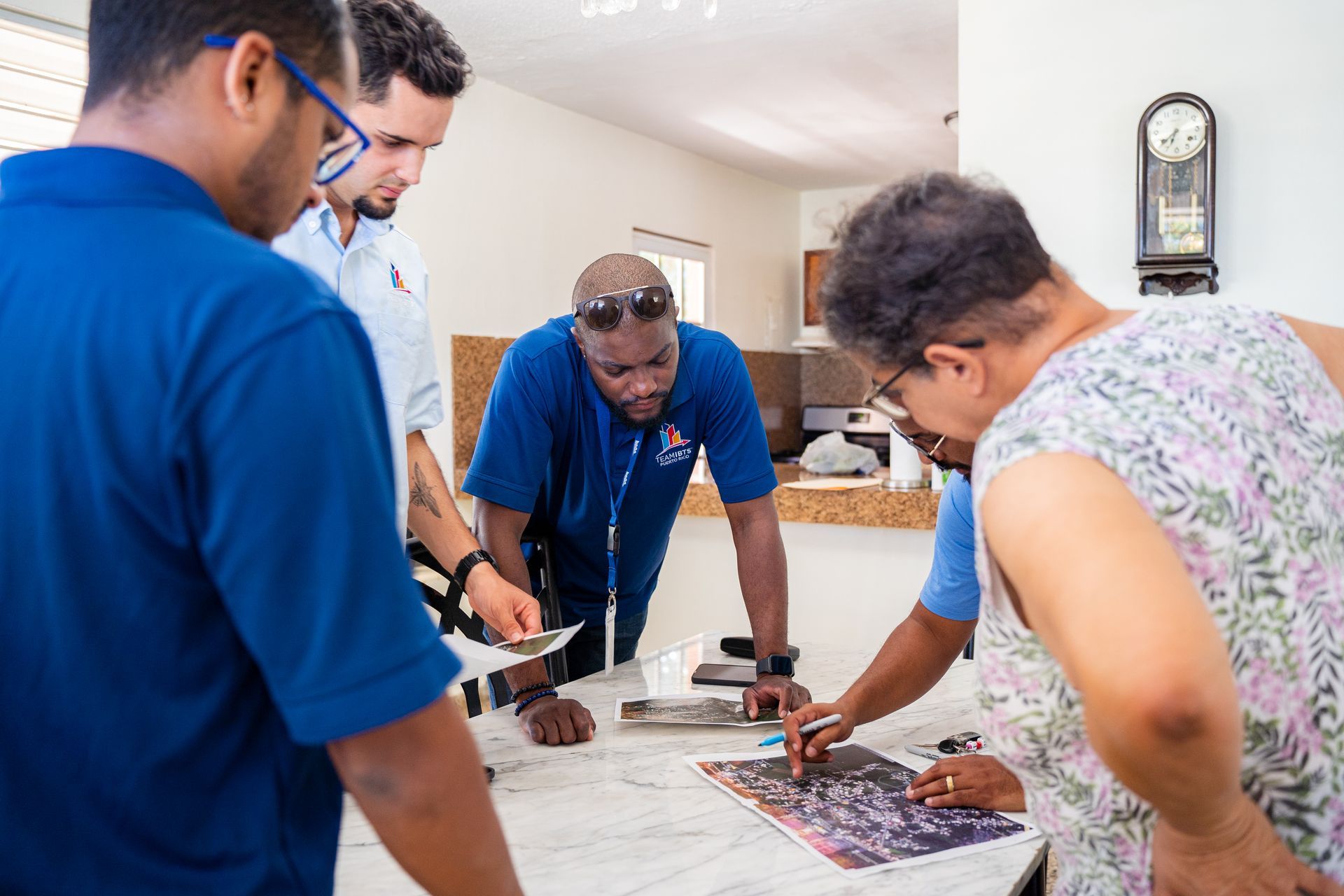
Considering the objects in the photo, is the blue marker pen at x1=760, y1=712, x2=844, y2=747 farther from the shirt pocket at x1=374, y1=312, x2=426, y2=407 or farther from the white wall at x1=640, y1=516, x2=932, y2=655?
the white wall at x1=640, y1=516, x2=932, y2=655

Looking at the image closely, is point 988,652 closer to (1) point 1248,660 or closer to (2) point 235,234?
(1) point 1248,660

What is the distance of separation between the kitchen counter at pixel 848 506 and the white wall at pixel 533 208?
3.66 feet

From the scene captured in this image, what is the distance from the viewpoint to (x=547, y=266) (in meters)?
4.66

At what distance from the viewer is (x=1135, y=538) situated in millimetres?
660

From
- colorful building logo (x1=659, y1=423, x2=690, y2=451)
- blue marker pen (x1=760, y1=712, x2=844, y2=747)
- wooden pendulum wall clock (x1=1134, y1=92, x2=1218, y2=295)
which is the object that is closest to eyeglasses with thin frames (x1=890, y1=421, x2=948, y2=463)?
blue marker pen (x1=760, y1=712, x2=844, y2=747)

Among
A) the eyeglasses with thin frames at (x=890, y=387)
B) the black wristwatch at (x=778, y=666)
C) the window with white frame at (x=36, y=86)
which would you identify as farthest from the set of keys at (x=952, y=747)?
the window with white frame at (x=36, y=86)

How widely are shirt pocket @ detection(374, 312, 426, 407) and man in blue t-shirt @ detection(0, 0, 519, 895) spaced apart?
3.78 ft

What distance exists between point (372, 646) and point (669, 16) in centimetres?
331

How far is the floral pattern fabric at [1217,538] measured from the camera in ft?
2.38

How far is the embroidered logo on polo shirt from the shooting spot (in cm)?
208

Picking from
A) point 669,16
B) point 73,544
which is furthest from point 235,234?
point 669,16

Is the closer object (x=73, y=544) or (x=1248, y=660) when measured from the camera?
(x=73, y=544)

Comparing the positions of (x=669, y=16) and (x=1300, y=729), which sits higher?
(x=669, y=16)

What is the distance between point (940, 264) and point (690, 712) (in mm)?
1000
